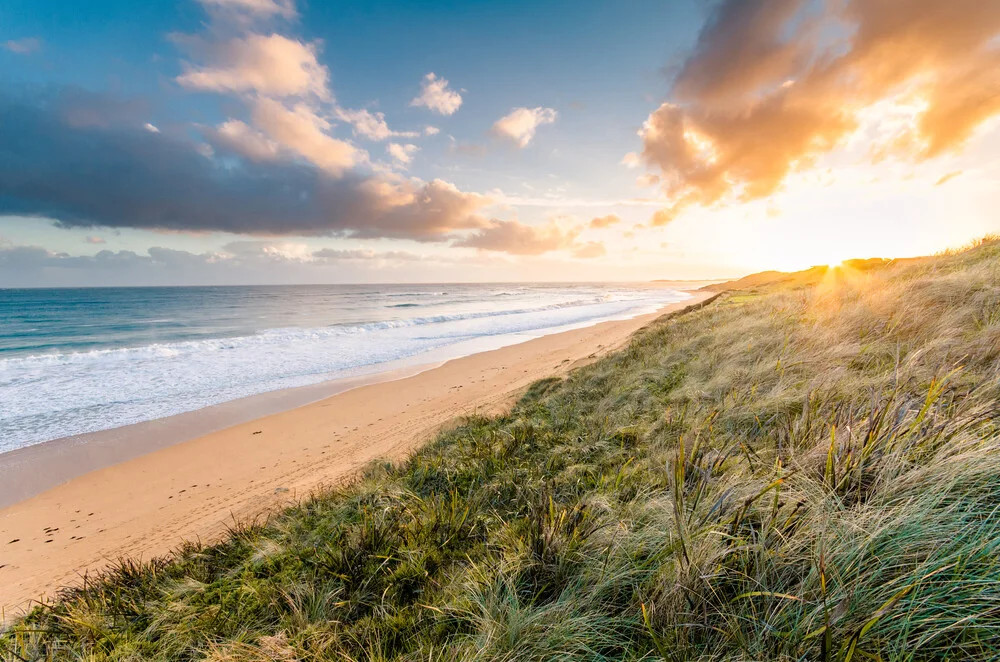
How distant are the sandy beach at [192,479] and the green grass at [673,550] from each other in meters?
2.51

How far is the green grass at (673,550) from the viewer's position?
5.27 ft

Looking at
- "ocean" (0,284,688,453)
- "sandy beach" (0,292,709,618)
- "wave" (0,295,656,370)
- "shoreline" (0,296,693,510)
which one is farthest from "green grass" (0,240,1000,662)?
"wave" (0,295,656,370)

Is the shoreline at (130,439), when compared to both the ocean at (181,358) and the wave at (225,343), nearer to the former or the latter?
the ocean at (181,358)

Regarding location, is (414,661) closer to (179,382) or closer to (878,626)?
(878,626)

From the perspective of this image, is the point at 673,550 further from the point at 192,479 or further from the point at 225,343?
the point at 225,343

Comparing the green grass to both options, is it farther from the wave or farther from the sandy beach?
the wave

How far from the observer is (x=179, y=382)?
1506cm

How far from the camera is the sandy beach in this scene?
5.64 meters

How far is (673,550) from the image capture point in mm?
2094

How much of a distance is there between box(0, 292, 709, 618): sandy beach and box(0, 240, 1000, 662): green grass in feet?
8.23

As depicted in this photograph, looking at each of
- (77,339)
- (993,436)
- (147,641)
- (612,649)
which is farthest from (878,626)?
(77,339)

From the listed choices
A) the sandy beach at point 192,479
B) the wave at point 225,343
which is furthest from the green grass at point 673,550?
the wave at point 225,343

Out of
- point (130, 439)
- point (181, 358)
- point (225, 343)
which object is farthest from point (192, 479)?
point (225, 343)

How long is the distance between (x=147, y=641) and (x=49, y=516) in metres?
7.33
